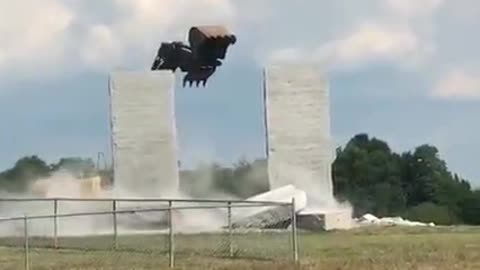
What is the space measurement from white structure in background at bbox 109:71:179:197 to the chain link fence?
A: 123 cm

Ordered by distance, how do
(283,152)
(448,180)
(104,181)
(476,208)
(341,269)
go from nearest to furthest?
(341,269) → (283,152) → (104,181) → (476,208) → (448,180)

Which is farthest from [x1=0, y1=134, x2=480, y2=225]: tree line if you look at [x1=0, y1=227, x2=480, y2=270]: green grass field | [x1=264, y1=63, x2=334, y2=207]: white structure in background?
[x1=0, y1=227, x2=480, y2=270]: green grass field

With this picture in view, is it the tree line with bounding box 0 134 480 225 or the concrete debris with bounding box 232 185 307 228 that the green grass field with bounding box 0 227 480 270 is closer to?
the concrete debris with bounding box 232 185 307 228

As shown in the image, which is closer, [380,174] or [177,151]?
[177,151]

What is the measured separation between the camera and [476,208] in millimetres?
65938

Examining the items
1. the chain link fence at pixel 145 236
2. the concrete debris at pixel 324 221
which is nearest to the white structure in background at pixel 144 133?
the chain link fence at pixel 145 236

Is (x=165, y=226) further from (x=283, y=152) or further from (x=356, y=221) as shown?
(x=356, y=221)

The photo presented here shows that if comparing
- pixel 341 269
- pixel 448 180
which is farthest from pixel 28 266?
pixel 448 180

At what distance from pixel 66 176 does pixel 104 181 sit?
1751mm

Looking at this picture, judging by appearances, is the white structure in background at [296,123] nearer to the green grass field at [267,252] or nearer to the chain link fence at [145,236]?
the chain link fence at [145,236]

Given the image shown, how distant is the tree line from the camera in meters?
46.1

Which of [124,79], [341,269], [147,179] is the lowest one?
[341,269]

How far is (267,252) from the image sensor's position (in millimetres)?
26766

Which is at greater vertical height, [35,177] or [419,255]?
[35,177]
